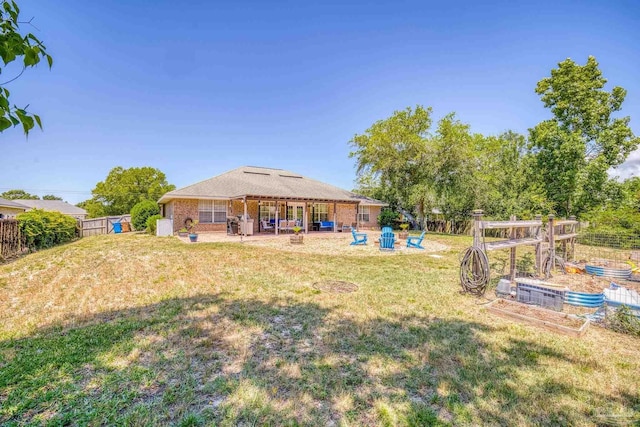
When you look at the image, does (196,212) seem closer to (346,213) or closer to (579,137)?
(346,213)

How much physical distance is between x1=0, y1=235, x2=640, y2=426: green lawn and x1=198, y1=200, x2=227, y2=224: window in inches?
500

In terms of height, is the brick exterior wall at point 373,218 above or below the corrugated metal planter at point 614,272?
above

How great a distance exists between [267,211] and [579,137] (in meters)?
21.2

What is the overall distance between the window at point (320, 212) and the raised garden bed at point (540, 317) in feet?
59.7

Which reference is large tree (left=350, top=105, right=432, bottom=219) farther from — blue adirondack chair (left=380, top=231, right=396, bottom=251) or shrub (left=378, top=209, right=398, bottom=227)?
blue adirondack chair (left=380, top=231, right=396, bottom=251)

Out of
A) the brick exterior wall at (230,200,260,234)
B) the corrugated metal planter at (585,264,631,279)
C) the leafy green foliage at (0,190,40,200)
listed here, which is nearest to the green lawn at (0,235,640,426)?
the corrugated metal planter at (585,264,631,279)

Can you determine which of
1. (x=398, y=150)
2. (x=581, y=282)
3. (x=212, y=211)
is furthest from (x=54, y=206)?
(x=581, y=282)

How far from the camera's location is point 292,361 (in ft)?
10.3

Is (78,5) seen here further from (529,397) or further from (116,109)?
(116,109)

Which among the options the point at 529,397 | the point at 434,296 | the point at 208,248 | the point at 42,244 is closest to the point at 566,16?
the point at 434,296

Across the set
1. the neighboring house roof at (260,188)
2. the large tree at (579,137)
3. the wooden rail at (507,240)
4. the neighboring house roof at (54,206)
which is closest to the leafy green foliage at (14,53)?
the wooden rail at (507,240)

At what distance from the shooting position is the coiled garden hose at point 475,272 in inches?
216

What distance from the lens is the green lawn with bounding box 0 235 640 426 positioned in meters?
2.32

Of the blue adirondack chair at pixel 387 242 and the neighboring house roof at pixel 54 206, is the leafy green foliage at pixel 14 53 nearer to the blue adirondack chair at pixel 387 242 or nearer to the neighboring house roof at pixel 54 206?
the blue adirondack chair at pixel 387 242
